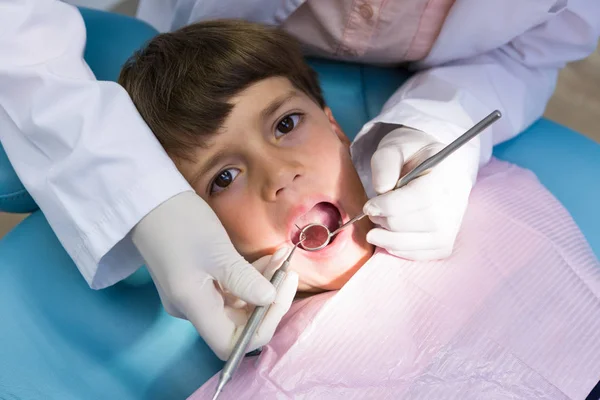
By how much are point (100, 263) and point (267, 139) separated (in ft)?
0.97

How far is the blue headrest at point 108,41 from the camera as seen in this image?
1.14 m

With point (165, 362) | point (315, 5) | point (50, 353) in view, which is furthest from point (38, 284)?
point (315, 5)

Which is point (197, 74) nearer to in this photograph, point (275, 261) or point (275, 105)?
point (275, 105)

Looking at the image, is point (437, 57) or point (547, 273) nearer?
point (547, 273)

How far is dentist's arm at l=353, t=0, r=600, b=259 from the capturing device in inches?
34.8

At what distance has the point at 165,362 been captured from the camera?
935mm

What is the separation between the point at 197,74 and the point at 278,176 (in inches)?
8.4

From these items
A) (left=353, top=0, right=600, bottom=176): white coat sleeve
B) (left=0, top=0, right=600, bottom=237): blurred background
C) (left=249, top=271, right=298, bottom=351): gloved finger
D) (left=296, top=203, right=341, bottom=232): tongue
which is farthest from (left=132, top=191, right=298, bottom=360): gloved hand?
(left=0, top=0, right=600, bottom=237): blurred background

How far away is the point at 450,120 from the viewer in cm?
100

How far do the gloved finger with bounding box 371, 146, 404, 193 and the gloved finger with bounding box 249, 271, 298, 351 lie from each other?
0.59 ft

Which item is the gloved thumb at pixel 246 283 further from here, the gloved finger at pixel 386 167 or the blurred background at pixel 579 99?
the blurred background at pixel 579 99

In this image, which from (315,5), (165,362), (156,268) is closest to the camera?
(156,268)

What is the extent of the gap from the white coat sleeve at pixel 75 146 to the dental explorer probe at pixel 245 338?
173 millimetres

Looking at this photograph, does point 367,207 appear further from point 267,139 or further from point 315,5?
point 315,5
